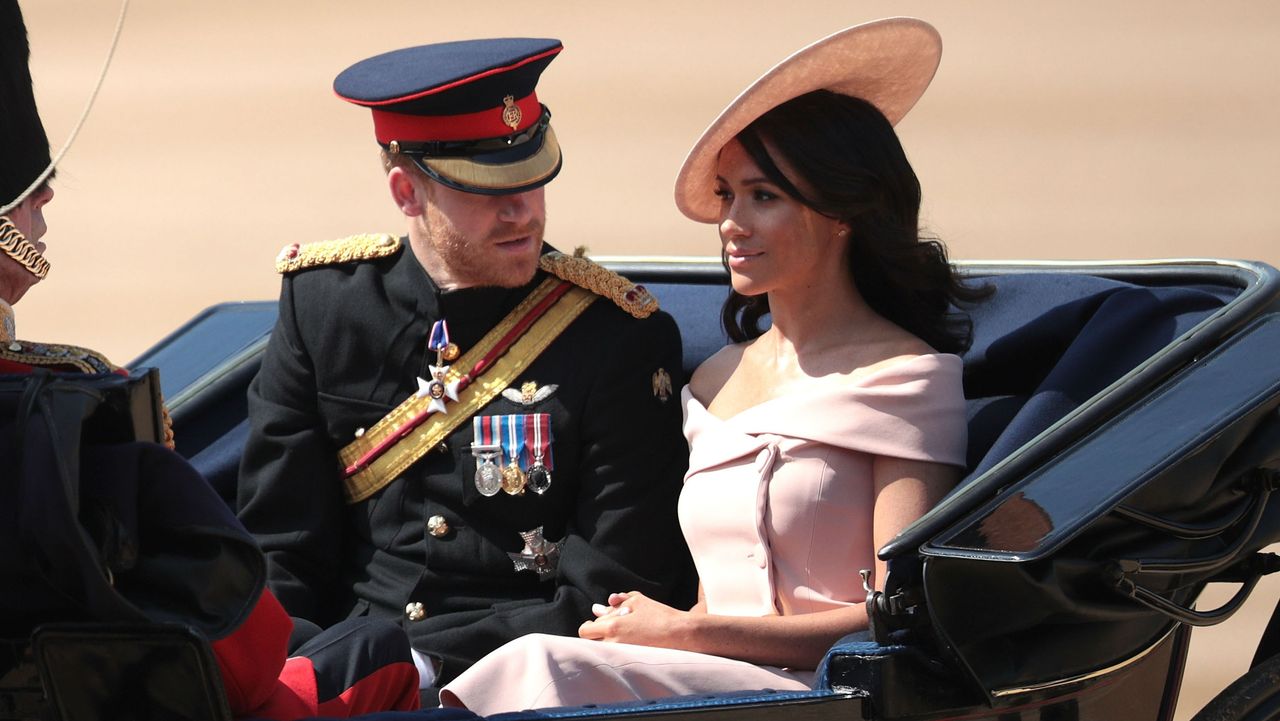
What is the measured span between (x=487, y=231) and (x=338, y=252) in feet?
1.10

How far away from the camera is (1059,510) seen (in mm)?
1991

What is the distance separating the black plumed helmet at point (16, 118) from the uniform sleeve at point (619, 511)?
102 cm

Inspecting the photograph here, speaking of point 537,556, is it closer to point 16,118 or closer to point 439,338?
point 439,338

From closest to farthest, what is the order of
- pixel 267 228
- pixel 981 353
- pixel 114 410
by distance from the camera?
1. pixel 114 410
2. pixel 981 353
3. pixel 267 228

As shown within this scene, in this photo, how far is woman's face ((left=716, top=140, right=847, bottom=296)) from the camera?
2.46m

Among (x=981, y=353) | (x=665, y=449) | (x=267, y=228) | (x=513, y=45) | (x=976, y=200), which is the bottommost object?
(x=267, y=228)

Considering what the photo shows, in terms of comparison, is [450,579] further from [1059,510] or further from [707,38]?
[707,38]

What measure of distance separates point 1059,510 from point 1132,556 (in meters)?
0.15

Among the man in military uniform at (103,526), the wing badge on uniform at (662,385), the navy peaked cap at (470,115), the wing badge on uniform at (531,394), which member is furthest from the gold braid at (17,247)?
the wing badge on uniform at (662,385)

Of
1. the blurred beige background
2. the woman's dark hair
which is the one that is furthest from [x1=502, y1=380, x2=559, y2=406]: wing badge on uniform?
the blurred beige background

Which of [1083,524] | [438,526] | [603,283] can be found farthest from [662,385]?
[1083,524]

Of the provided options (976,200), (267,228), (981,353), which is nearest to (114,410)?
(981,353)

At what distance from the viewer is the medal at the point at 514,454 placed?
2.68 metres

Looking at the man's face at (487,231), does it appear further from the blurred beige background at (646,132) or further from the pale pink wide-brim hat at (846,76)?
the blurred beige background at (646,132)
